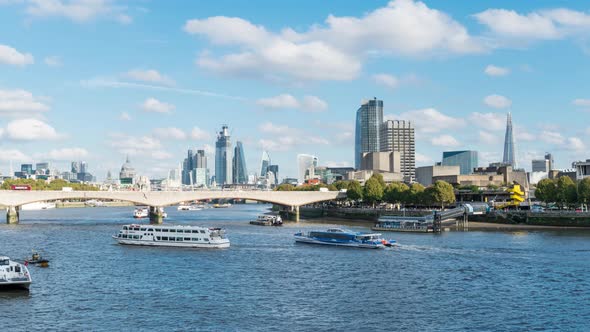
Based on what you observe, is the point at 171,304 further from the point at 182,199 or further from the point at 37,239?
the point at 182,199

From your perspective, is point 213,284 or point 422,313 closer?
point 422,313

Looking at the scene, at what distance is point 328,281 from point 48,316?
82.5 feet

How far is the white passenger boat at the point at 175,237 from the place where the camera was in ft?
305

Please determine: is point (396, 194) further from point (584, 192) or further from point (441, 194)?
point (584, 192)

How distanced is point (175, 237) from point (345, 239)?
23572mm

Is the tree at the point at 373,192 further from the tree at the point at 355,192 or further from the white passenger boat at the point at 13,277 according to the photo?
the white passenger boat at the point at 13,277

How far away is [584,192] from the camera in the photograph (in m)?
125

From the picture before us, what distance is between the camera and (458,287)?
5997cm

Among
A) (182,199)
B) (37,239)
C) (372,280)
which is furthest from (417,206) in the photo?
(372,280)

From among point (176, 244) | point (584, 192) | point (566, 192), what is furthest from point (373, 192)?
point (176, 244)

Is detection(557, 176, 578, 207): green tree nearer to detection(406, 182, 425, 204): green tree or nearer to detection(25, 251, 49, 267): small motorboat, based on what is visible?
detection(406, 182, 425, 204): green tree

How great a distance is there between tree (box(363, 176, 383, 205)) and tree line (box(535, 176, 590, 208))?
4647cm

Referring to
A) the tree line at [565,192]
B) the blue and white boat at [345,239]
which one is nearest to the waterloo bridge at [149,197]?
the blue and white boat at [345,239]

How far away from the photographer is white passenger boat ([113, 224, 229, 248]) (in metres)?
92.9
